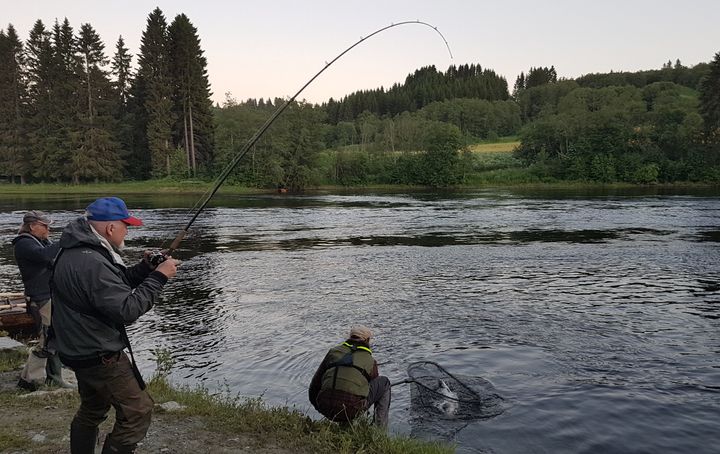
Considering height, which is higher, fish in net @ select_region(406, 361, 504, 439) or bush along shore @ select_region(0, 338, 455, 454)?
bush along shore @ select_region(0, 338, 455, 454)

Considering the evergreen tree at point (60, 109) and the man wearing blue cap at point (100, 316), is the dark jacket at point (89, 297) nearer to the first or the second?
the man wearing blue cap at point (100, 316)

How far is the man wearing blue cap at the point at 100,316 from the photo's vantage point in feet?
13.2

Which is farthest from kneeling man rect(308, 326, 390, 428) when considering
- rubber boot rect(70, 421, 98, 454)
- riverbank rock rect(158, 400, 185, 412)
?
rubber boot rect(70, 421, 98, 454)

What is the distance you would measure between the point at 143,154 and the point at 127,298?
275 feet

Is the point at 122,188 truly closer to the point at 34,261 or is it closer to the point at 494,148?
the point at 34,261

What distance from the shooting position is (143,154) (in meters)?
80.7

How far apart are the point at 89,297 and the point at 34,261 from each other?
13.8 ft

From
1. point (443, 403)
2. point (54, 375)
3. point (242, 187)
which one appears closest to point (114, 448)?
point (54, 375)

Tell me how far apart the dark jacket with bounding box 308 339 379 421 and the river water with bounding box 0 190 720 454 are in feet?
5.78

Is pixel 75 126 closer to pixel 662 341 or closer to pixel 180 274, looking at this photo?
pixel 180 274

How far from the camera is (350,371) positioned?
19.6 ft

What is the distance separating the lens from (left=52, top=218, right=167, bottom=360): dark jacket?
157 inches

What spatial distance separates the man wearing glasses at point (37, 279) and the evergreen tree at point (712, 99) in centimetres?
8972

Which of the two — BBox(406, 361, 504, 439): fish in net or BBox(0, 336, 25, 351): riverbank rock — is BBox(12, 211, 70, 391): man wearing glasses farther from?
BBox(406, 361, 504, 439): fish in net
